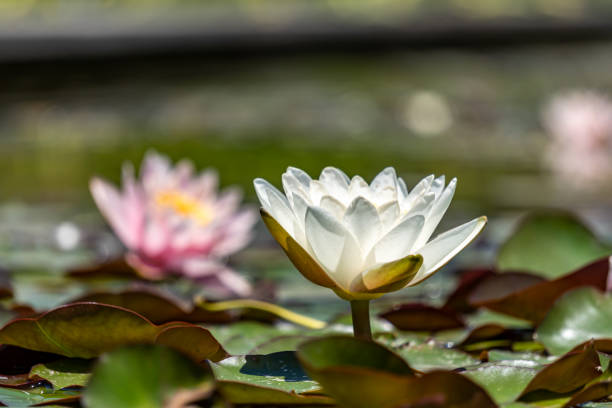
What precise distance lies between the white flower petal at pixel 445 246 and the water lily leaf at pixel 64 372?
320 mm

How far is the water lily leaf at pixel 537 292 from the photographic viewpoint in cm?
101

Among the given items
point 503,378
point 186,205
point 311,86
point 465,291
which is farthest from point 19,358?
point 311,86

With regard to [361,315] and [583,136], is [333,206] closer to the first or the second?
[361,315]

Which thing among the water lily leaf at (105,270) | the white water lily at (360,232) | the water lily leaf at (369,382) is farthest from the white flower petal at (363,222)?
the water lily leaf at (105,270)

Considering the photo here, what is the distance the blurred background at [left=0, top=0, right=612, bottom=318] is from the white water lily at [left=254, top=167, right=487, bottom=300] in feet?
7.93

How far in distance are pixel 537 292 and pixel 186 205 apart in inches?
27.6

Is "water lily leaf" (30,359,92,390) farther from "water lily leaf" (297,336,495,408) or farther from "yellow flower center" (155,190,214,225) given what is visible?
"yellow flower center" (155,190,214,225)

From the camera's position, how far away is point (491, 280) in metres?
1.03

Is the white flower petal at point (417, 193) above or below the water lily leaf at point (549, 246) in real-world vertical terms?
above

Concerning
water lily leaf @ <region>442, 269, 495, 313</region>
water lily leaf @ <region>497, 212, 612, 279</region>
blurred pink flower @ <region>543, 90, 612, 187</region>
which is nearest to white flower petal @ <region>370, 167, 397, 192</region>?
water lily leaf @ <region>442, 269, 495, 313</region>

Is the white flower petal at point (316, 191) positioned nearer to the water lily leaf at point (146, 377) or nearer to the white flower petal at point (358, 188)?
the white flower petal at point (358, 188)

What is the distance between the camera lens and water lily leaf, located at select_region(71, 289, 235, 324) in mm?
1025

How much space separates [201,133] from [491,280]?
4014 millimetres

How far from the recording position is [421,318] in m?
1.05
